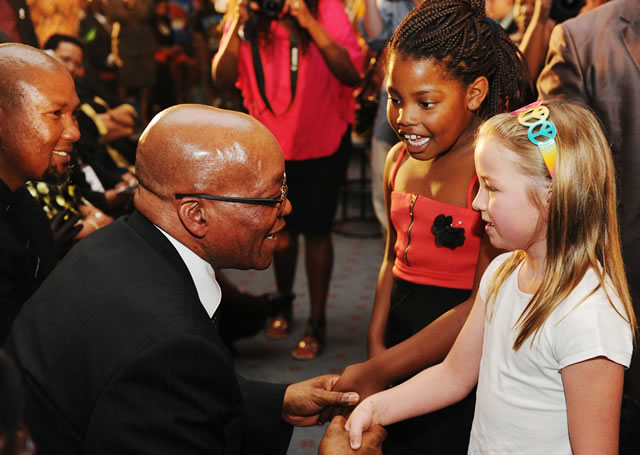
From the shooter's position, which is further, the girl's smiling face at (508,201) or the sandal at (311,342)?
the sandal at (311,342)

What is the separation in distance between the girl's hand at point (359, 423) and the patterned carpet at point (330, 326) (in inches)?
45.4

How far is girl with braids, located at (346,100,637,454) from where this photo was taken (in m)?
1.13

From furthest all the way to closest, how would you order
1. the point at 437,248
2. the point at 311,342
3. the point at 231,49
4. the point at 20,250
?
the point at 311,342 → the point at 231,49 → the point at 20,250 → the point at 437,248

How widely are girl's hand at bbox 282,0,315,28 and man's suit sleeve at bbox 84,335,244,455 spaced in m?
2.15

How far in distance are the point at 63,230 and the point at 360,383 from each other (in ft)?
3.85

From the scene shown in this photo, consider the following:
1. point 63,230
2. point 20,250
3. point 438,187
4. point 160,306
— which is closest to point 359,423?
point 160,306

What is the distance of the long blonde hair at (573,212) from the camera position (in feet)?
3.91

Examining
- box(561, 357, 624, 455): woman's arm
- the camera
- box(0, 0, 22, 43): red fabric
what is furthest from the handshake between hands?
box(0, 0, 22, 43): red fabric

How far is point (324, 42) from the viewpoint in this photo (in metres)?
3.02

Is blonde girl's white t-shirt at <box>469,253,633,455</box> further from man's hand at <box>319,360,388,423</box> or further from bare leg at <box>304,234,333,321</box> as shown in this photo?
bare leg at <box>304,234,333,321</box>

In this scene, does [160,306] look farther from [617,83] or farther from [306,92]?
[306,92]

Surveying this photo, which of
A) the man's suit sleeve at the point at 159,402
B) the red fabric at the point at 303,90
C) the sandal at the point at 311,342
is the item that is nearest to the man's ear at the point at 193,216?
the man's suit sleeve at the point at 159,402

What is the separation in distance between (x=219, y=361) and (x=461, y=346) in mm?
533

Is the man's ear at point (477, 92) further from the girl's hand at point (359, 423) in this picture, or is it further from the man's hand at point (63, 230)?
the man's hand at point (63, 230)
